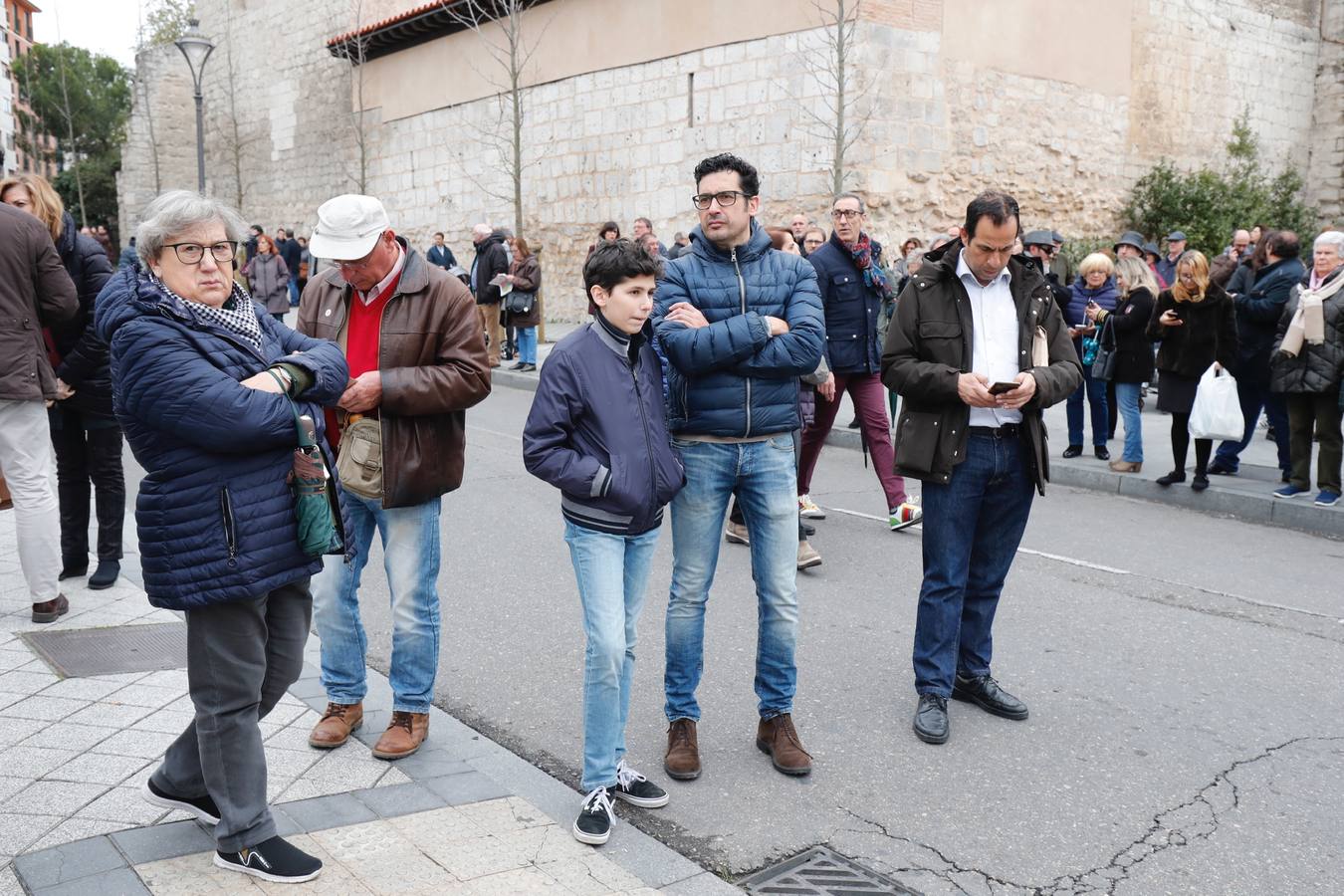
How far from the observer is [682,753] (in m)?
3.80

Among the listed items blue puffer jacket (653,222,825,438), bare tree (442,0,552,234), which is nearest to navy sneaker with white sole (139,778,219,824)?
blue puffer jacket (653,222,825,438)

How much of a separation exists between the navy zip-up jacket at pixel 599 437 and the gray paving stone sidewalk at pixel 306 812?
92 cm

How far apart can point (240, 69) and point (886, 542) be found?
3396cm

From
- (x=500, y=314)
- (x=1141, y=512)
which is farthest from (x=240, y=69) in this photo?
(x=1141, y=512)

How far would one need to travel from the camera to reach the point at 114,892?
2832mm

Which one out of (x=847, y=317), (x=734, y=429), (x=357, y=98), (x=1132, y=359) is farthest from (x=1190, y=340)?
(x=357, y=98)

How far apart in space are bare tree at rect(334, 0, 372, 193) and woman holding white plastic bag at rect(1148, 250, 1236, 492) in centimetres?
2202

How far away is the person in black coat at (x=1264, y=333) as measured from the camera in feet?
30.0

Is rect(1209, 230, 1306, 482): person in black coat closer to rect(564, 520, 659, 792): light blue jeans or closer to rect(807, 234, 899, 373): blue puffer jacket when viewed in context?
rect(807, 234, 899, 373): blue puffer jacket

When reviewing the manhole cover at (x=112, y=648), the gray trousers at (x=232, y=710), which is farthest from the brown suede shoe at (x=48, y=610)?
the gray trousers at (x=232, y=710)

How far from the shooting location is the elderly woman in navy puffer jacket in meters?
2.83

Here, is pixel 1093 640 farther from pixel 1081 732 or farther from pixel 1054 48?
pixel 1054 48

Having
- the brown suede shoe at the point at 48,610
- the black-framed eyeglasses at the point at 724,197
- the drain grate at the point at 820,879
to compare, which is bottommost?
the drain grate at the point at 820,879

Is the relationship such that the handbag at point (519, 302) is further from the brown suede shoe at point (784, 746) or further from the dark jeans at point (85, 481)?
the brown suede shoe at point (784, 746)
